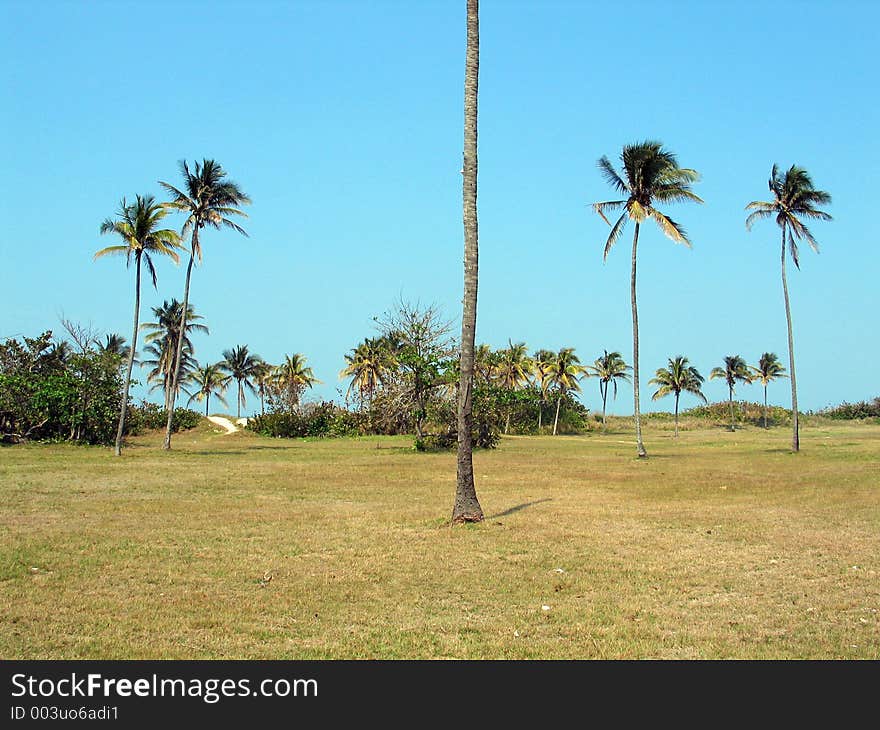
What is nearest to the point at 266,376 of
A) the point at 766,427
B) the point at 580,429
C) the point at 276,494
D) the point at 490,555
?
the point at 580,429

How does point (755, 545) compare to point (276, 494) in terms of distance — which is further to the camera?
point (276, 494)

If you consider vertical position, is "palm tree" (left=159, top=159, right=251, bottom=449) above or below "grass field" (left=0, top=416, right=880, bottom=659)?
above

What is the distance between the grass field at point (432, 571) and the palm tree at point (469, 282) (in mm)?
792

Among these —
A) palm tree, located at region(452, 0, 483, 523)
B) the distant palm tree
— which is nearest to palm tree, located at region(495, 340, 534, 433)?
the distant palm tree

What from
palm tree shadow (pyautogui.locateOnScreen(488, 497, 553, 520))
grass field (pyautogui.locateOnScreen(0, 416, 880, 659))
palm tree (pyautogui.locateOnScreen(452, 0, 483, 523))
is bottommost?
grass field (pyautogui.locateOnScreen(0, 416, 880, 659))

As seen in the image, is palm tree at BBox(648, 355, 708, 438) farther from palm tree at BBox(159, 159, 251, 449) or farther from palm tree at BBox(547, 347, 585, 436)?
palm tree at BBox(159, 159, 251, 449)

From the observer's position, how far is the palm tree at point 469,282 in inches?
630

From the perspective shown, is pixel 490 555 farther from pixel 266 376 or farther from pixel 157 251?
pixel 266 376

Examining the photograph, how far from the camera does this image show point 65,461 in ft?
105

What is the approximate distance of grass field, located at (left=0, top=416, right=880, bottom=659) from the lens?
7766 mm

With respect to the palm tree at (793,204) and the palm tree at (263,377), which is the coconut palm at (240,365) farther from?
the palm tree at (793,204)

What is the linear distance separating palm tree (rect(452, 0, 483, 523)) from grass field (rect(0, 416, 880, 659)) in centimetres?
79

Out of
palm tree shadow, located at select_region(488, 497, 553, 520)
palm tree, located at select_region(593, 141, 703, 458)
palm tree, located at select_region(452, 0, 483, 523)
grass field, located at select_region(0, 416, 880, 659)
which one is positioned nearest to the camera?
grass field, located at select_region(0, 416, 880, 659)
